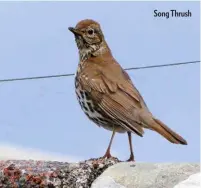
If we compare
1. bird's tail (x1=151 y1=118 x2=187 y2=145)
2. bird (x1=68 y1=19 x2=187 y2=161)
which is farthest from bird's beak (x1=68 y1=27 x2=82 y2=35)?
bird's tail (x1=151 y1=118 x2=187 y2=145)

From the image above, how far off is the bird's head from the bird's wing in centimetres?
25

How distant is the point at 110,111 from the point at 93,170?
1.09 m

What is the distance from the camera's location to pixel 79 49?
5.71 m

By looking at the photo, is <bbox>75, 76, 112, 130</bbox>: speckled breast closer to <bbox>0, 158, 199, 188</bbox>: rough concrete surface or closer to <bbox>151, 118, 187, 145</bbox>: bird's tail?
<bbox>151, 118, 187, 145</bbox>: bird's tail

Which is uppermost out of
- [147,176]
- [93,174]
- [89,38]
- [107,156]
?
[89,38]

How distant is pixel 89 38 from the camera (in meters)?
5.64

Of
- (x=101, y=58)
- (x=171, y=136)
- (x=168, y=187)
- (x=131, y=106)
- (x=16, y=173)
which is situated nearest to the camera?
(x=168, y=187)

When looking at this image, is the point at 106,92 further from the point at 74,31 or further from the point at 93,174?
the point at 93,174

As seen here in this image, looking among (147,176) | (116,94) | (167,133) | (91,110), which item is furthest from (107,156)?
(147,176)

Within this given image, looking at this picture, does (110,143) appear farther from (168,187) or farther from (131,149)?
(168,187)

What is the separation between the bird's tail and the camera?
459cm

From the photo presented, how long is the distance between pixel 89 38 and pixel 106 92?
793mm

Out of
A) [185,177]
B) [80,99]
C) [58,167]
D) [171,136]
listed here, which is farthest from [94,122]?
[185,177]

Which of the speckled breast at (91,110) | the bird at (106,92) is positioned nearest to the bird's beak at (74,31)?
the bird at (106,92)
